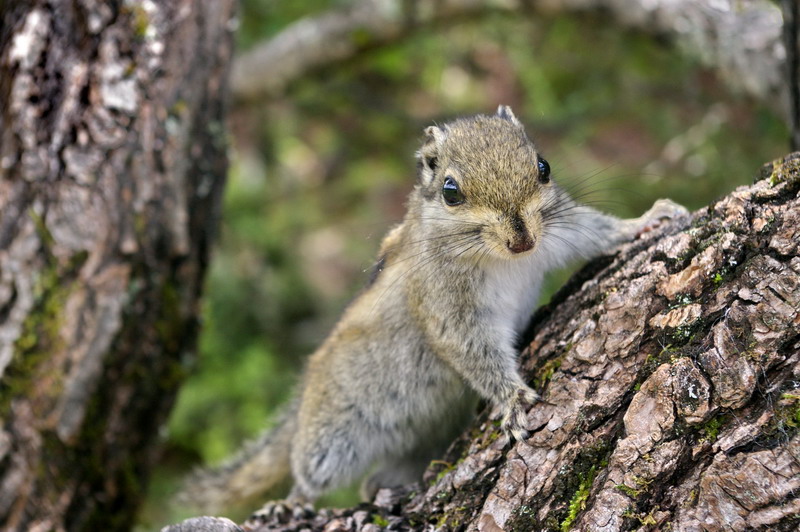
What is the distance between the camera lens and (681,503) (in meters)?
2.19

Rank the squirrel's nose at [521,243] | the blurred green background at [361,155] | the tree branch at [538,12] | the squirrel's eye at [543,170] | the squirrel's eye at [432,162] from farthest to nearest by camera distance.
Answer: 1. the blurred green background at [361,155]
2. the tree branch at [538,12]
3. the squirrel's eye at [432,162]
4. the squirrel's eye at [543,170]
5. the squirrel's nose at [521,243]

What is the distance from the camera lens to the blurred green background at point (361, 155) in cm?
588

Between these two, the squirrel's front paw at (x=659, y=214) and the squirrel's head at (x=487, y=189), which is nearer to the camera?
the squirrel's head at (x=487, y=189)

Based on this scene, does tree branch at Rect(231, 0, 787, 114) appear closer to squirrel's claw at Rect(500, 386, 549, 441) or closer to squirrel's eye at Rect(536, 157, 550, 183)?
squirrel's eye at Rect(536, 157, 550, 183)

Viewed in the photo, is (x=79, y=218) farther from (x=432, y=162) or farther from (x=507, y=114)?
(x=507, y=114)

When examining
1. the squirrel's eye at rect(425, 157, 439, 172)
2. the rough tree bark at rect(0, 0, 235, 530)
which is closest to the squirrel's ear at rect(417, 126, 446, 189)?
the squirrel's eye at rect(425, 157, 439, 172)

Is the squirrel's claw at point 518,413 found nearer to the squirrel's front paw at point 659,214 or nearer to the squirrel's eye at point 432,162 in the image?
the squirrel's front paw at point 659,214

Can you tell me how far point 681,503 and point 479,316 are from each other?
1.38 meters

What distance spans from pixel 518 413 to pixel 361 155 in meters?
5.79

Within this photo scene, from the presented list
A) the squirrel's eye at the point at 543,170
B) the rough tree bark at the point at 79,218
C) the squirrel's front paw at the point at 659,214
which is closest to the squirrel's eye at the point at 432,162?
the squirrel's eye at the point at 543,170

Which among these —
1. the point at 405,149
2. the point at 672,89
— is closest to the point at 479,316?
the point at 672,89

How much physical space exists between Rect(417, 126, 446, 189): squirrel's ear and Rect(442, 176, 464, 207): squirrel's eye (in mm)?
288

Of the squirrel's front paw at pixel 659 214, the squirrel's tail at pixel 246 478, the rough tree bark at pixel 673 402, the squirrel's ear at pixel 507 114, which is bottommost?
the rough tree bark at pixel 673 402

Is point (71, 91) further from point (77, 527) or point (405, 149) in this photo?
point (405, 149)
